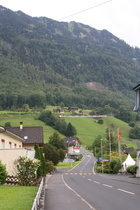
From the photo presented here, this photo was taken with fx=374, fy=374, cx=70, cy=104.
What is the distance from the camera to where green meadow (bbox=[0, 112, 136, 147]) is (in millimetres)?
153000

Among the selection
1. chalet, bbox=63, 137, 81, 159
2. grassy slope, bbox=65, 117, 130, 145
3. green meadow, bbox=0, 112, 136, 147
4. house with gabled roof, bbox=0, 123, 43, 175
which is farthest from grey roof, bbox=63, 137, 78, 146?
house with gabled roof, bbox=0, 123, 43, 175

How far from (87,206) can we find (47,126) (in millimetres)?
145967

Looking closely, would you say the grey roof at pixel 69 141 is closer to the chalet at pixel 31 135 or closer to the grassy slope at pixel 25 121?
the grassy slope at pixel 25 121

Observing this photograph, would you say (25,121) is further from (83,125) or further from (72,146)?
(83,125)

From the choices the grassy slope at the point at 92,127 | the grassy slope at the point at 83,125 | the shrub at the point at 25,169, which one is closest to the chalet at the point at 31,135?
the shrub at the point at 25,169

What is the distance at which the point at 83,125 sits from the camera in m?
178

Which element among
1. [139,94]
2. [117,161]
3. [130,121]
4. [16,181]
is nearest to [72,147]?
[130,121]

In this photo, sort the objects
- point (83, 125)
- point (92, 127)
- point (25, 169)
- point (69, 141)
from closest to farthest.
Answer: point (25, 169) < point (69, 141) < point (92, 127) < point (83, 125)

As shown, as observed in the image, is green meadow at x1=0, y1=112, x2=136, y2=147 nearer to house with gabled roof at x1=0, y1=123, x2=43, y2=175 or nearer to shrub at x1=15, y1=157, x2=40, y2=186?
house with gabled roof at x1=0, y1=123, x2=43, y2=175

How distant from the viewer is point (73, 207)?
13.7 m

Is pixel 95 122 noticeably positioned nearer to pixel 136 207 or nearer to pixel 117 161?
pixel 117 161

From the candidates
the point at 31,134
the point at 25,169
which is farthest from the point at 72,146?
the point at 25,169

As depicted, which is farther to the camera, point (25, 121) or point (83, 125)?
point (83, 125)

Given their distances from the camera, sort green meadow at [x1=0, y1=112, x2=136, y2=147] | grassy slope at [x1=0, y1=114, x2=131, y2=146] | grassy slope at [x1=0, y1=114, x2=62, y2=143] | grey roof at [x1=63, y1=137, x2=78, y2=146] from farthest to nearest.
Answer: grassy slope at [x1=0, y1=114, x2=131, y2=146] → green meadow at [x1=0, y1=112, x2=136, y2=147] → grassy slope at [x1=0, y1=114, x2=62, y2=143] → grey roof at [x1=63, y1=137, x2=78, y2=146]
